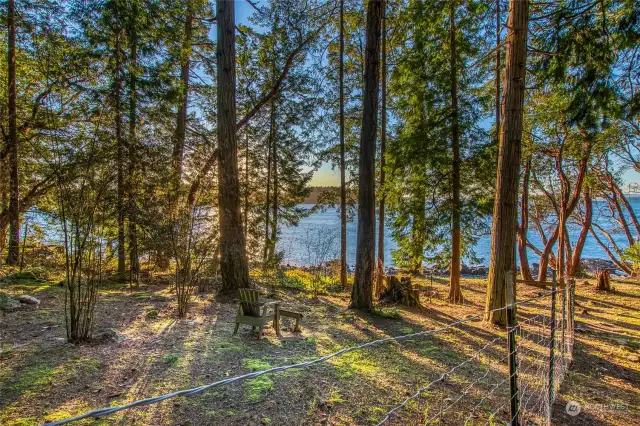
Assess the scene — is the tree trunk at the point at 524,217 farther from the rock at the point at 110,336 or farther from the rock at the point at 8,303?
the rock at the point at 8,303

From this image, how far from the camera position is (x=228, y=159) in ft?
21.7

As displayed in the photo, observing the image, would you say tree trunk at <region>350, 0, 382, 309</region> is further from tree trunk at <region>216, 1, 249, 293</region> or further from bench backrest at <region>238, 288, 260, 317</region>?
tree trunk at <region>216, 1, 249, 293</region>

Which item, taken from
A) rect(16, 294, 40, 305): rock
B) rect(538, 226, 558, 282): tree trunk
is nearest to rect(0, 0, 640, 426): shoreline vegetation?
rect(16, 294, 40, 305): rock

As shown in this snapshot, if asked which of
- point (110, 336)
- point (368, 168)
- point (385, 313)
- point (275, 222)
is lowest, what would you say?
point (385, 313)

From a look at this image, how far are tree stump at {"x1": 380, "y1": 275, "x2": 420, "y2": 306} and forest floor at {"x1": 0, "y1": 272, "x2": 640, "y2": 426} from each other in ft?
3.46

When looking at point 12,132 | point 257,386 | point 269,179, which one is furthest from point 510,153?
point 12,132

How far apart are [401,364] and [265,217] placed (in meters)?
9.30

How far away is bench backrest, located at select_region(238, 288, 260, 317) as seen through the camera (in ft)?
14.0

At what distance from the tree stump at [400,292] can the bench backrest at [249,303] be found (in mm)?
3690

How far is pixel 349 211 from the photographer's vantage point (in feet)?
44.0

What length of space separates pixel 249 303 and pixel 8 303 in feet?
13.2

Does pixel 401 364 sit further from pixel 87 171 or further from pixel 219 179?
pixel 219 179

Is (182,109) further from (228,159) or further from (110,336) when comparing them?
(110,336)

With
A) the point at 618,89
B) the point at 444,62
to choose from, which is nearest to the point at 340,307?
the point at 618,89
